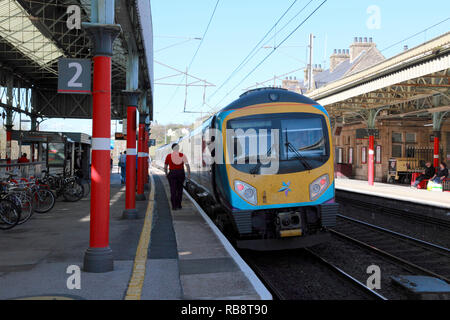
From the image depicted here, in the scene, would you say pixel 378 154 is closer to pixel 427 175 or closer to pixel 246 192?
pixel 427 175

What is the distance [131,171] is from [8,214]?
10.0 feet

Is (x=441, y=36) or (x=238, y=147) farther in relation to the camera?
(x=441, y=36)

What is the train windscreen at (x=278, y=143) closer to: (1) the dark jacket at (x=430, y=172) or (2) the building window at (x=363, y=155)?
(1) the dark jacket at (x=430, y=172)

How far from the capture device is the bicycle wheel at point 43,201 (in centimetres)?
1132

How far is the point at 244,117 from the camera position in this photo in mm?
7352

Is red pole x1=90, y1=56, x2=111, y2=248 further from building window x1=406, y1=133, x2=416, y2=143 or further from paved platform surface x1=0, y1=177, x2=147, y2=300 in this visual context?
building window x1=406, y1=133, x2=416, y2=143

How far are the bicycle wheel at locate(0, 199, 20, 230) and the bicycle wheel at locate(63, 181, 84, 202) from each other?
5.50 metres

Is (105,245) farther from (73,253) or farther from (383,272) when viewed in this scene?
(383,272)

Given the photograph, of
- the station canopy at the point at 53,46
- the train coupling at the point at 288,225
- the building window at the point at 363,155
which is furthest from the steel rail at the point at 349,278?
the building window at the point at 363,155

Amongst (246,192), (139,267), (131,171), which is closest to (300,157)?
(246,192)

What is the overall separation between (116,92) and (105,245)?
2602 cm

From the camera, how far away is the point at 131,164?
10961mm

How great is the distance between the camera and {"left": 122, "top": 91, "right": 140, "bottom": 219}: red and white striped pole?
10578mm
